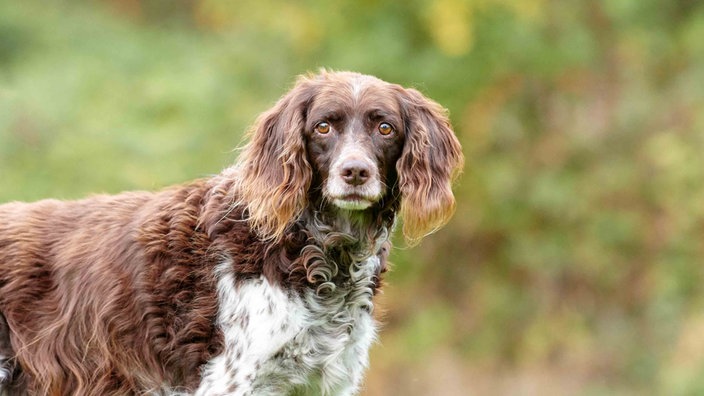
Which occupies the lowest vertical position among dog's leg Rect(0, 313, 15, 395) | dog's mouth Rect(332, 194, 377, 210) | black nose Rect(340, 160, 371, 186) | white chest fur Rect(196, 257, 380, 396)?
dog's leg Rect(0, 313, 15, 395)

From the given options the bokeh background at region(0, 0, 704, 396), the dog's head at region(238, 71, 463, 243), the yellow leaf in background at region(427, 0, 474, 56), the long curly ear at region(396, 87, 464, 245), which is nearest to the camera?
the dog's head at region(238, 71, 463, 243)

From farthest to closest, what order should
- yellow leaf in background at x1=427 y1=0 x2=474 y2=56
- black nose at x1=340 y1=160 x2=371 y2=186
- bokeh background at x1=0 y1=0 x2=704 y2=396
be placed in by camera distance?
bokeh background at x1=0 y1=0 x2=704 y2=396
yellow leaf in background at x1=427 y1=0 x2=474 y2=56
black nose at x1=340 y1=160 x2=371 y2=186

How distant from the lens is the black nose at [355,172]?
540 centimetres

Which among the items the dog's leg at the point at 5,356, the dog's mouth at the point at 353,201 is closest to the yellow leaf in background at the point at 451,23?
the dog's mouth at the point at 353,201

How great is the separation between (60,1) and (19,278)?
11869 millimetres

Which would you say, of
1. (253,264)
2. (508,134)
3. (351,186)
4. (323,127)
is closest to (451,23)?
(508,134)

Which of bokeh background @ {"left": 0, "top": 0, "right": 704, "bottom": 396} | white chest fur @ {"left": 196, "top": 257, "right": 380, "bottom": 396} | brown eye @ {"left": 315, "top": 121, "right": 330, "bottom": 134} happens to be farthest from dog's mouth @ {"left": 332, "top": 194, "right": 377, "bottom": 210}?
bokeh background @ {"left": 0, "top": 0, "right": 704, "bottom": 396}

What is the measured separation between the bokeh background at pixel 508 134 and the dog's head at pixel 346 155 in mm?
7874

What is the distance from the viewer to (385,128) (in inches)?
223

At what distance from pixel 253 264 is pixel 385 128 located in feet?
2.80

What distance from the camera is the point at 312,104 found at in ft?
18.7

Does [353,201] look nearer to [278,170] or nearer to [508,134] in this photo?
[278,170]

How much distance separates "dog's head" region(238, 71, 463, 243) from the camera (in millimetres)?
5562

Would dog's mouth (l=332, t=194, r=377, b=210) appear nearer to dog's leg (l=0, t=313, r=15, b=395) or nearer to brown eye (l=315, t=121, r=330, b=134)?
brown eye (l=315, t=121, r=330, b=134)
